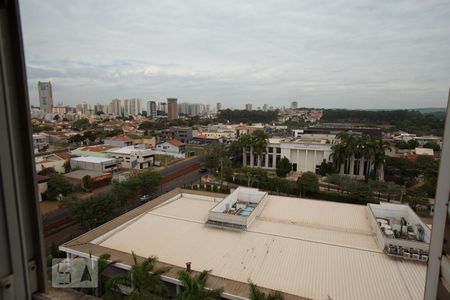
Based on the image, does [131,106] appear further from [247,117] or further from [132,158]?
[132,158]

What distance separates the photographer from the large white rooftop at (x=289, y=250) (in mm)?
4023

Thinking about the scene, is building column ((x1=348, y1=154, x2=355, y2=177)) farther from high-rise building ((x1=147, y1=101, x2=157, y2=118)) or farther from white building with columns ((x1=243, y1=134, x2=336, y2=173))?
high-rise building ((x1=147, y1=101, x2=157, y2=118))

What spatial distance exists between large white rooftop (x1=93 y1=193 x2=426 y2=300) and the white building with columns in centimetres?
684

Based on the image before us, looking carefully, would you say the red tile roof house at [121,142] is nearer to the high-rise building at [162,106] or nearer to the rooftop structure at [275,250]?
the rooftop structure at [275,250]

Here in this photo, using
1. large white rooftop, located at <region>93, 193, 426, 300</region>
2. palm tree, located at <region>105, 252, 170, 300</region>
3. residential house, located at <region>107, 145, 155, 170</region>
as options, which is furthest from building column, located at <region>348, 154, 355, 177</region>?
palm tree, located at <region>105, 252, 170, 300</region>

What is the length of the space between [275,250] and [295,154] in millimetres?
9770

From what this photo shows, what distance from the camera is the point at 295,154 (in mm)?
14148

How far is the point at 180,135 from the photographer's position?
24.4 m

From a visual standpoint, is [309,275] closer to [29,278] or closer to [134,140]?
[29,278]

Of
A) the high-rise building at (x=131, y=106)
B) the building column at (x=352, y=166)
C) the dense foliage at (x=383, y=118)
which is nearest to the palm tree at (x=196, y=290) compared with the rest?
the building column at (x=352, y=166)

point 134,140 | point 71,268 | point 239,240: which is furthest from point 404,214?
point 134,140

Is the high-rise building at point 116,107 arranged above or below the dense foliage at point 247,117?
above

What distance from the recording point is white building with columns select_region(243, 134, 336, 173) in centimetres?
1368

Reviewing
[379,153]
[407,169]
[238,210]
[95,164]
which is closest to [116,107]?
[95,164]
